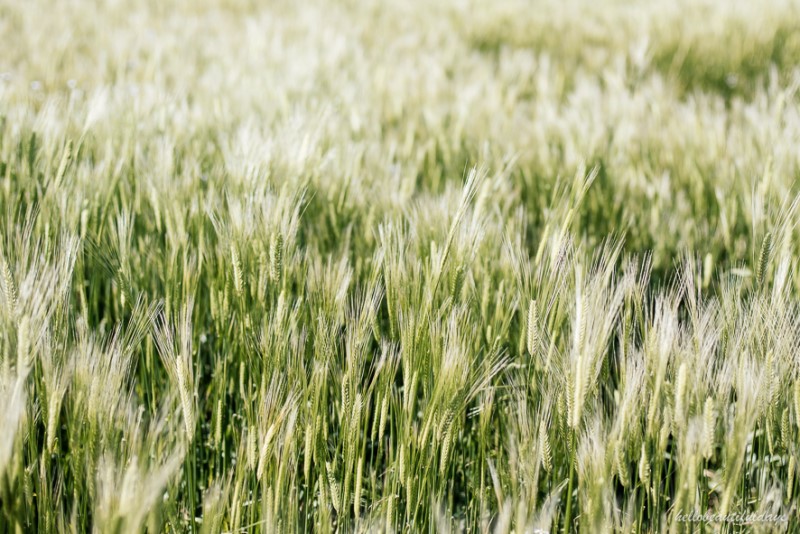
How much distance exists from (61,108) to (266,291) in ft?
3.45

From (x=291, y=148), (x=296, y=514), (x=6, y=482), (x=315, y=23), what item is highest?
(x=315, y=23)

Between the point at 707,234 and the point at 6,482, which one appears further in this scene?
the point at 707,234

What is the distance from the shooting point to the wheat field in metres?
0.74

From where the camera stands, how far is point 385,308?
4.06ft

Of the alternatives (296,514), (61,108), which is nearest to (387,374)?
(296,514)

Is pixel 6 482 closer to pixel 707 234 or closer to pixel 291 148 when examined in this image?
pixel 291 148

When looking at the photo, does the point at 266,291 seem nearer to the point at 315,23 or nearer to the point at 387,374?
the point at 387,374

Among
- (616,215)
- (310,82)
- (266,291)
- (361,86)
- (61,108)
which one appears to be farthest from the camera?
(361,86)

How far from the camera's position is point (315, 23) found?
11.9 ft

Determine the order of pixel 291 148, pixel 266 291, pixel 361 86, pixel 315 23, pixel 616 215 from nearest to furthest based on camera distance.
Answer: pixel 266 291
pixel 291 148
pixel 616 215
pixel 361 86
pixel 315 23

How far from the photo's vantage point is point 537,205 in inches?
67.9

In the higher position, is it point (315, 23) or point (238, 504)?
point (315, 23)

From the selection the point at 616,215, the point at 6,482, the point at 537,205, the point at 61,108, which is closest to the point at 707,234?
the point at 616,215

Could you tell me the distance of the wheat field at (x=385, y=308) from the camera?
74 cm
